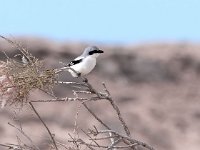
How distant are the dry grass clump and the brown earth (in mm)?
24484

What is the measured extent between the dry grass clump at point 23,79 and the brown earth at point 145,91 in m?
24.5

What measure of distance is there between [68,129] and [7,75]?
25342 millimetres

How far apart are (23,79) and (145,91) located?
1228 inches

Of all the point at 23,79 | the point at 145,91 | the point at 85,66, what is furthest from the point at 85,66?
the point at 145,91

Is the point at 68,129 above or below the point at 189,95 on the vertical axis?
below

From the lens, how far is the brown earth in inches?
1339

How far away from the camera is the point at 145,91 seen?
127ft

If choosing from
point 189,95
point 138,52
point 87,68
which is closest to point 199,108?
point 189,95

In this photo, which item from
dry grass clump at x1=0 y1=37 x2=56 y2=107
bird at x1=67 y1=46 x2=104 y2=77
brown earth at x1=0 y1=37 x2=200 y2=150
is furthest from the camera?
brown earth at x1=0 y1=37 x2=200 y2=150

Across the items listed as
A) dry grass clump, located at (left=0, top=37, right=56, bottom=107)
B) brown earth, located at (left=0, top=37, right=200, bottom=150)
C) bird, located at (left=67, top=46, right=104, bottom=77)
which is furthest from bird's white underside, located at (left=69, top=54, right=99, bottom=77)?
brown earth, located at (left=0, top=37, right=200, bottom=150)

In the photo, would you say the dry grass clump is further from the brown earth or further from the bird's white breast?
the brown earth

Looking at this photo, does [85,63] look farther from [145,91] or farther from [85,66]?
[145,91]

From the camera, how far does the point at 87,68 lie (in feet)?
27.3

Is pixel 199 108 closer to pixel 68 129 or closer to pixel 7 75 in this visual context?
pixel 68 129
